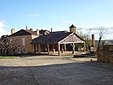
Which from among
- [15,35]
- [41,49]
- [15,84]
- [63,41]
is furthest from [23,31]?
[15,84]

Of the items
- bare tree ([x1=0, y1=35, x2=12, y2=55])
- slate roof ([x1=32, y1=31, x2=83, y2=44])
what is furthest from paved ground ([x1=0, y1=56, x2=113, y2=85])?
bare tree ([x1=0, y1=35, x2=12, y2=55])

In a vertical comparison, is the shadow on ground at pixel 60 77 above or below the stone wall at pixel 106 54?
below

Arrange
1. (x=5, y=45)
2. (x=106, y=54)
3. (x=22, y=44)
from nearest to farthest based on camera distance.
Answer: (x=106, y=54)
(x=5, y=45)
(x=22, y=44)

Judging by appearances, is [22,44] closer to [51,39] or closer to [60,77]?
[51,39]

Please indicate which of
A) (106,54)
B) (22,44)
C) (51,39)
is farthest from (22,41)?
(106,54)

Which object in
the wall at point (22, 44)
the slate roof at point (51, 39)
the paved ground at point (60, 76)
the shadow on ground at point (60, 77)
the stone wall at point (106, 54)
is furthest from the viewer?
the wall at point (22, 44)

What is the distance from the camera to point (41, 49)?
209ft

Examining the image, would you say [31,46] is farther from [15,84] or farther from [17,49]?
[15,84]

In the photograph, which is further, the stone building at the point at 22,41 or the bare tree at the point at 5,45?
the stone building at the point at 22,41

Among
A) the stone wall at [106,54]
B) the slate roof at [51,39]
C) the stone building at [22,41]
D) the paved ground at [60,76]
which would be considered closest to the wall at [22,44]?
Answer: the stone building at [22,41]

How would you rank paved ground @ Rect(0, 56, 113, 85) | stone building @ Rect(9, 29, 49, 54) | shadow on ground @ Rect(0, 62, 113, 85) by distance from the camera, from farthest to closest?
1. stone building @ Rect(9, 29, 49, 54)
2. paved ground @ Rect(0, 56, 113, 85)
3. shadow on ground @ Rect(0, 62, 113, 85)

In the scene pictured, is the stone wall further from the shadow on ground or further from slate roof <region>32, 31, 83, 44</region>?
slate roof <region>32, 31, 83, 44</region>

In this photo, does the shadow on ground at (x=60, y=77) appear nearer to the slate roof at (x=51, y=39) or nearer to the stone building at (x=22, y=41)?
the slate roof at (x=51, y=39)

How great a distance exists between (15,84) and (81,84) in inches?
136
